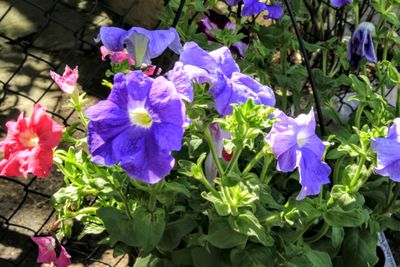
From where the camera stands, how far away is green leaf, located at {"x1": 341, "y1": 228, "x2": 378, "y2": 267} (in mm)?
1618

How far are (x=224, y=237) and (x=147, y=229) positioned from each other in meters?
0.16

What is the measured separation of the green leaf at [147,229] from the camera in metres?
1.38

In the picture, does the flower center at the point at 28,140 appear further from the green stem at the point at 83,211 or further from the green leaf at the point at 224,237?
the green leaf at the point at 224,237

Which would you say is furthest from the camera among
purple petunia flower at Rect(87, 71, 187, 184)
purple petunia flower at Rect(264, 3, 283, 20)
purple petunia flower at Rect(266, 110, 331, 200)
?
purple petunia flower at Rect(264, 3, 283, 20)

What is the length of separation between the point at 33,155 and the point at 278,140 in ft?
1.62

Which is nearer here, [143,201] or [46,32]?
[143,201]

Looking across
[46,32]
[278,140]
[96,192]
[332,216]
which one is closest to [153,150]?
[278,140]

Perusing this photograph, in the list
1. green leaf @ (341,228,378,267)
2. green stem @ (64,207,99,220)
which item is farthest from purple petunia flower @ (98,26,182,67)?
green leaf @ (341,228,378,267)

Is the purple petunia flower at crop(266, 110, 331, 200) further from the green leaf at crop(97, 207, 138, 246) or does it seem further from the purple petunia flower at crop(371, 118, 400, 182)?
the green leaf at crop(97, 207, 138, 246)

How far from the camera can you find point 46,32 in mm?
3389

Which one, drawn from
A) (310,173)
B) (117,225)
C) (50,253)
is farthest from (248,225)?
(50,253)

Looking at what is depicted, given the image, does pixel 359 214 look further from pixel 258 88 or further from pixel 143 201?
pixel 143 201

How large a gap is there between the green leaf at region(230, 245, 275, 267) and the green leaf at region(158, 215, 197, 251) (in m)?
0.11

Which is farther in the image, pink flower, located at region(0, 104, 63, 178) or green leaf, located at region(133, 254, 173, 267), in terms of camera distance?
green leaf, located at region(133, 254, 173, 267)
